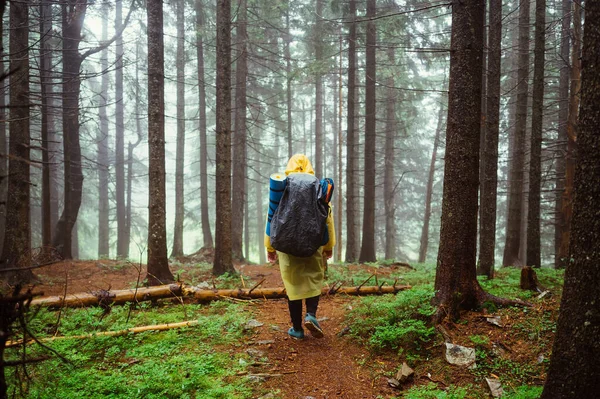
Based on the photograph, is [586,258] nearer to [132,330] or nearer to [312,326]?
[312,326]

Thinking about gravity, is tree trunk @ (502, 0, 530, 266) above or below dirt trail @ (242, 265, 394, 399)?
above

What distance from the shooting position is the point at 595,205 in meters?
3.01

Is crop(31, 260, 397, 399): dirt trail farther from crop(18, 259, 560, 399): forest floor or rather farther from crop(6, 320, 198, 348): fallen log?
crop(6, 320, 198, 348): fallen log

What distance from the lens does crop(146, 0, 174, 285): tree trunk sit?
8.52 metres

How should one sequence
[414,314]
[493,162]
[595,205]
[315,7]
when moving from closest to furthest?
[595,205] < [414,314] < [493,162] < [315,7]

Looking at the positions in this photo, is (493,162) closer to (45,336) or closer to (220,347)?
(220,347)

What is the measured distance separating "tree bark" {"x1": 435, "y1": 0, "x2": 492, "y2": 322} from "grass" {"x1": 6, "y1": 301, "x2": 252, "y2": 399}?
3290 millimetres

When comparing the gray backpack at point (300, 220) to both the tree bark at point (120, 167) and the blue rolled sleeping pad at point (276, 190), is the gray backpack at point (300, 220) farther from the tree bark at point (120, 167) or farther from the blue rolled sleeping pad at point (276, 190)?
the tree bark at point (120, 167)

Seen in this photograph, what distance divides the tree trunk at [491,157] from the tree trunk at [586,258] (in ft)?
18.7

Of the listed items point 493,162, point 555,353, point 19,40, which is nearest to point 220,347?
point 555,353

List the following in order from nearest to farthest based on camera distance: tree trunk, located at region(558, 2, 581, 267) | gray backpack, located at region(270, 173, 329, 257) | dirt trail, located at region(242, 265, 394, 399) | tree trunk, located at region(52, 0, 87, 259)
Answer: dirt trail, located at region(242, 265, 394, 399) → gray backpack, located at region(270, 173, 329, 257) → tree trunk, located at region(558, 2, 581, 267) → tree trunk, located at region(52, 0, 87, 259)

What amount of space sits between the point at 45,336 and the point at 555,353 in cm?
635

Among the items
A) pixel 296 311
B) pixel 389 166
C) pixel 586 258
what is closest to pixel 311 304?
pixel 296 311

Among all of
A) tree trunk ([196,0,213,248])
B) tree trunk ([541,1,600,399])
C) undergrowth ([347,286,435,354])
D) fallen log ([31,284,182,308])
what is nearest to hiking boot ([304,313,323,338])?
undergrowth ([347,286,435,354])
